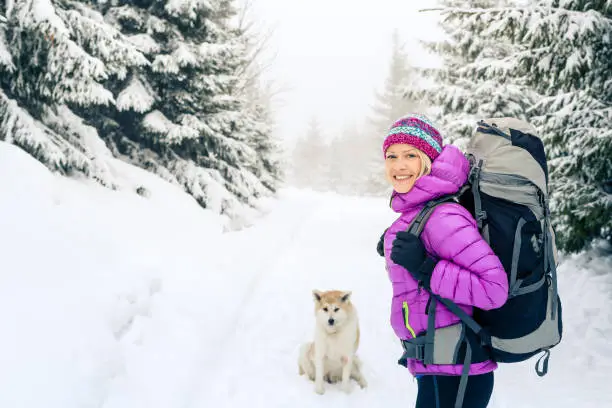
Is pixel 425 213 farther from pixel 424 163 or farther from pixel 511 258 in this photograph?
pixel 511 258

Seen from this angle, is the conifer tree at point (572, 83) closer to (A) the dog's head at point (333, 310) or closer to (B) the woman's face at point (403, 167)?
(B) the woman's face at point (403, 167)

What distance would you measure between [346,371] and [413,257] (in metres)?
2.85

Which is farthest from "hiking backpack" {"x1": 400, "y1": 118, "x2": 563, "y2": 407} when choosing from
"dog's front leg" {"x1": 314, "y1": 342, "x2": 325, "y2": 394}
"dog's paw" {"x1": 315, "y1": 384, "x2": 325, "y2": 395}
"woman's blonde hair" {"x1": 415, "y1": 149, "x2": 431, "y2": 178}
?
"dog's paw" {"x1": 315, "y1": 384, "x2": 325, "y2": 395}

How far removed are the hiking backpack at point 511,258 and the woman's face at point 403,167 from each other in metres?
0.20

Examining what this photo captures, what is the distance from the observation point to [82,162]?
619 cm

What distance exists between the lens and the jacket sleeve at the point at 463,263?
1.77 m

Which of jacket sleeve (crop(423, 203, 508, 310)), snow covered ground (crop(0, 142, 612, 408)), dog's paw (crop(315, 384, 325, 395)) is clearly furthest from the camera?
dog's paw (crop(315, 384, 325, 395))

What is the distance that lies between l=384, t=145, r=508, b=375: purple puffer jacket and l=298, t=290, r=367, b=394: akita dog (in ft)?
6.59

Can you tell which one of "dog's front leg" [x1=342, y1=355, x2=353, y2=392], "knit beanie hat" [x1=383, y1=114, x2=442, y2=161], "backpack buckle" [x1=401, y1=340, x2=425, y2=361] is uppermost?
"knit beanie hat" [x1=383, y1=114, x2=442, y2=161]

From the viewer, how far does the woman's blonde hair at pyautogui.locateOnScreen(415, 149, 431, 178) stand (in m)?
2.17

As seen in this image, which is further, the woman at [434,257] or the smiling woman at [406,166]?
the smiling woman at [406,166]

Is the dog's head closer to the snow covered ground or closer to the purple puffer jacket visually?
the snow covered ground

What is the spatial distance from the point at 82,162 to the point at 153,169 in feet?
12.4

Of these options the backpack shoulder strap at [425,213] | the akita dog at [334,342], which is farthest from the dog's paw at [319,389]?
the backpack shoulder strap at [425,213]
